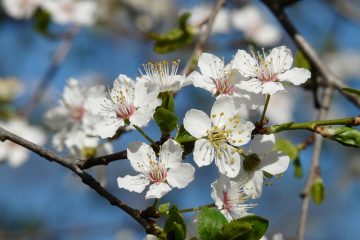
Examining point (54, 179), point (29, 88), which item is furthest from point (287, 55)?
point (54, 179)

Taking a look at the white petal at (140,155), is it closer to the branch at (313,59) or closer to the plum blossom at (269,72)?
the plum blossom at (269,72)

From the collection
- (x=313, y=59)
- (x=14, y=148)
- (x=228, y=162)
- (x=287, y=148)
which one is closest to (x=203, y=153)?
(x=228, y=162)

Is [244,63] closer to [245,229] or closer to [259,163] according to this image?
[259,163]

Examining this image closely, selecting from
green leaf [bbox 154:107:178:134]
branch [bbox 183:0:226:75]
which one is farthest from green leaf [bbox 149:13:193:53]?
green leaf [bbox 154:107:178:134]

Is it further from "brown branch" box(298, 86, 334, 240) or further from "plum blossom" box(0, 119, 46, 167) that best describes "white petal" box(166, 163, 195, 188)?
"plum blossom" box(0, 119, 46, 167)

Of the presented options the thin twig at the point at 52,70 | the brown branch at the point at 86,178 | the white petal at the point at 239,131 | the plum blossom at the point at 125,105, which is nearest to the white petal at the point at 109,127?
the plum blossom at the point at 125,105

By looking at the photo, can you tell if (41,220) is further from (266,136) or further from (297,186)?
(266,136)

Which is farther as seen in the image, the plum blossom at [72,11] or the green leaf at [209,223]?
the plum blossom at [72,11]
